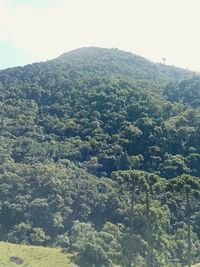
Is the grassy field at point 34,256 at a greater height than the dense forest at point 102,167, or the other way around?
the dense forest at point 102,167

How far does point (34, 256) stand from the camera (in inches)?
2697

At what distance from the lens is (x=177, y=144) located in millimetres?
122625

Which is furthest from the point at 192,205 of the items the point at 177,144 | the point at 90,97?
the point at 90,97

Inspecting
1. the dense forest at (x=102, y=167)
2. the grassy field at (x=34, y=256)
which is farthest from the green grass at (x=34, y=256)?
the dense forest at (x=102, y=167)

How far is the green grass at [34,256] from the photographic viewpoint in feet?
215

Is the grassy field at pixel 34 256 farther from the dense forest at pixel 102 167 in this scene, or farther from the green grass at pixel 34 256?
the dense forest at pixel 102 167

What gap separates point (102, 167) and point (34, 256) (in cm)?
5070

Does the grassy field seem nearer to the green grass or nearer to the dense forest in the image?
the green grass

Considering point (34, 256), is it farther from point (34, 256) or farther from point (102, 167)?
point (102, 167)

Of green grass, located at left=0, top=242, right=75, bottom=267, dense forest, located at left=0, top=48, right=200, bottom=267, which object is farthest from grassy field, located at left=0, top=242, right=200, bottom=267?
dense forest, located at left=0, top=48, right=200, bottom=267

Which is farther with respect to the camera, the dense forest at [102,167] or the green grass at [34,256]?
the dense forest at [102,167]

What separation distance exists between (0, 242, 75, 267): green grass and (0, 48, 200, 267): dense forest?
246 centimetres

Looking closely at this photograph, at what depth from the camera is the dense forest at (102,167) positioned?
228 feet

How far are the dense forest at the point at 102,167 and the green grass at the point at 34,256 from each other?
2.46 meters
